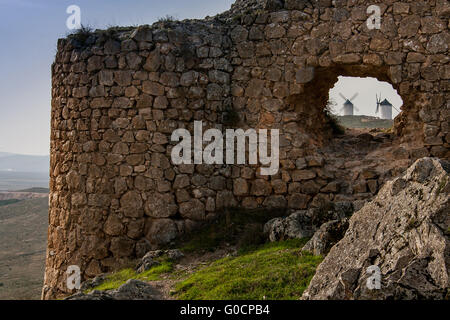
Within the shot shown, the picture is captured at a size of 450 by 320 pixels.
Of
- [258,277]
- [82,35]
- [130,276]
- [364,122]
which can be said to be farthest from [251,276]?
[364,122]

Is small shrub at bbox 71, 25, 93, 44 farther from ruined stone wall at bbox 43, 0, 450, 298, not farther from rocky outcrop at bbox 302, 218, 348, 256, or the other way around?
rocky outcrop at bbox 302, 218, 348, 256

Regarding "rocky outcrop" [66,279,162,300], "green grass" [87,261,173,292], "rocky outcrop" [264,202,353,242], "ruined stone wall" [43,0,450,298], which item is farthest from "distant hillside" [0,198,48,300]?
"rocky outcrop" [66,279,162,300]

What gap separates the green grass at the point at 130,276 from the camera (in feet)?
22.7

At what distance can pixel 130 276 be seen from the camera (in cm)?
751

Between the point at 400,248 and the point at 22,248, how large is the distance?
95.8 ft

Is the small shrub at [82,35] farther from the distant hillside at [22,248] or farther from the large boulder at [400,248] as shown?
the distant hillside at [22,248]

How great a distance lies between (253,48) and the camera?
30.3ft

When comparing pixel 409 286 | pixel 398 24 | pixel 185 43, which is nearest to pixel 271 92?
pixel 185 43

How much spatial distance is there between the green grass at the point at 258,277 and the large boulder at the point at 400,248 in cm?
61

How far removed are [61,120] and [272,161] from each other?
4.35 meters

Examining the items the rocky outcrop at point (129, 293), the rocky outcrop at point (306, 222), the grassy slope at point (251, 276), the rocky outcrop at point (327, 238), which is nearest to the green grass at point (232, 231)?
the rocky outcrop at point (306, 222)

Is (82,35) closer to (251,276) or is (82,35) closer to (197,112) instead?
(197,112)

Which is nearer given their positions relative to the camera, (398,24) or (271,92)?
(398,24)
